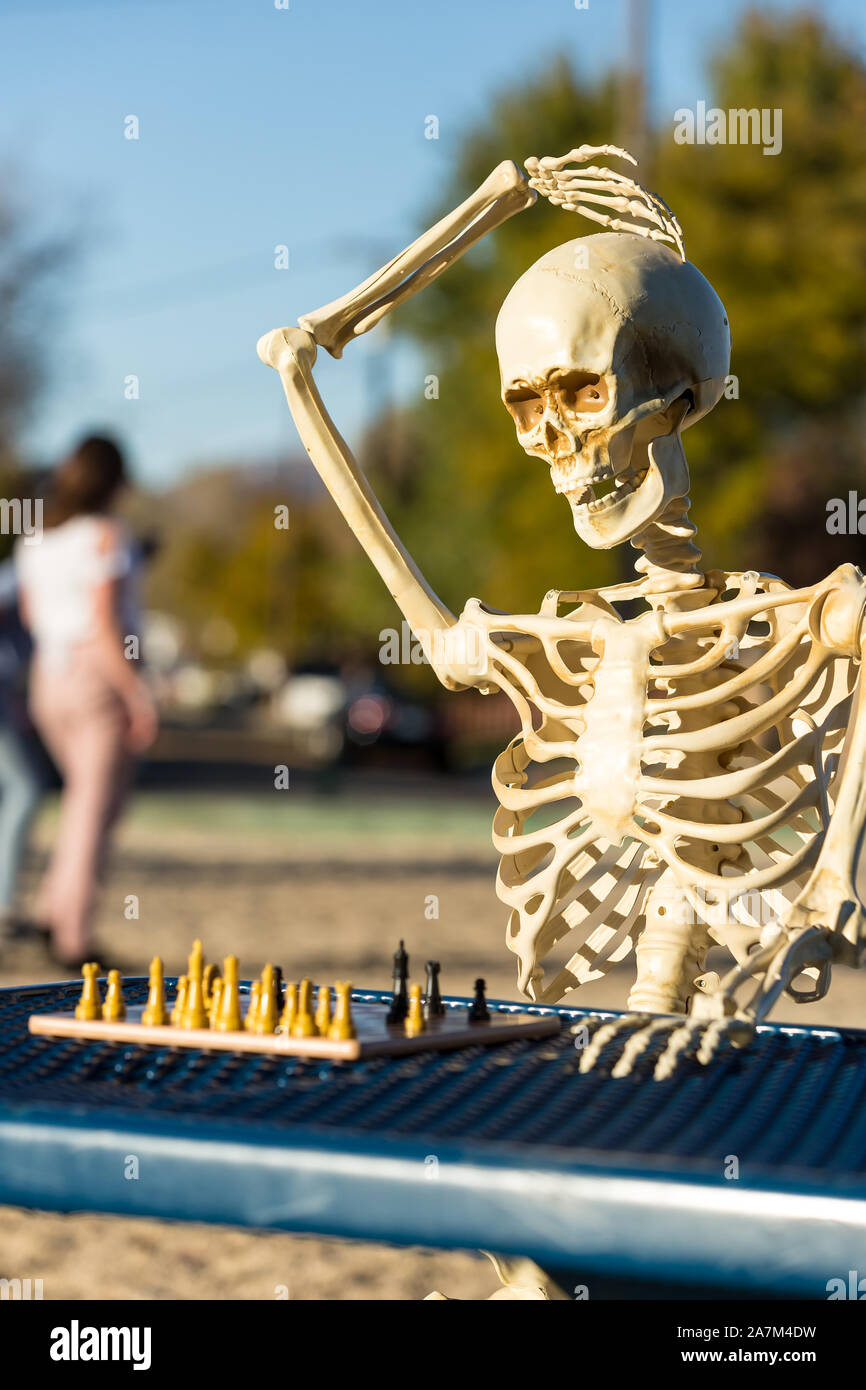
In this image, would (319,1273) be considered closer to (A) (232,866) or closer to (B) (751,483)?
(A) (232,866)

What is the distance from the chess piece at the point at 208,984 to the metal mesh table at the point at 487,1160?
26cm

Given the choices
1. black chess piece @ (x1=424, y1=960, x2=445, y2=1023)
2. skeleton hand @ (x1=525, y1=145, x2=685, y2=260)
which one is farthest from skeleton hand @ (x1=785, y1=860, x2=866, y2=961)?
skeleton hand @ (x1=525, y1=145, x2=685, y2=260)

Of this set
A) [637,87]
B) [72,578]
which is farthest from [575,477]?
[637,87]

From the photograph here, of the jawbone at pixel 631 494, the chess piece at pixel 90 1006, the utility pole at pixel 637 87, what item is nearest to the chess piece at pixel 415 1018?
the chess piece at pixel 90 1006

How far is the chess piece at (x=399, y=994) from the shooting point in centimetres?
251

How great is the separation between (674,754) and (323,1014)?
98 centimetres

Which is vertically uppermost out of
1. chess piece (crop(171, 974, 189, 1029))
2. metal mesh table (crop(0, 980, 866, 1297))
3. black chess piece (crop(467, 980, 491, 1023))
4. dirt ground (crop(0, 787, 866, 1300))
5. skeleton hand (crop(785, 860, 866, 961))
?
skeleton hand (crop(785, 860, 866, 961))

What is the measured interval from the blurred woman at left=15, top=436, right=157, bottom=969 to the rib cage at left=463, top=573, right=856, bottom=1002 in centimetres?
415

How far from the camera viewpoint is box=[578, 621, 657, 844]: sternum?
2965mm

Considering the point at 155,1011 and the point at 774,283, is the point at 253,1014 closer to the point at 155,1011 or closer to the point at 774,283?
the point at 155,1011

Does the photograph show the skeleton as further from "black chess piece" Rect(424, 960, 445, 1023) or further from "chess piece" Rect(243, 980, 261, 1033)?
"chess piece" Rect(243, 980, 261, 1033)

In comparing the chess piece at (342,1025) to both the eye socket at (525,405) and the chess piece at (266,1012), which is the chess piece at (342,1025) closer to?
the chess piece at (266,1012)

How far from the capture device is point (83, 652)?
7367mm

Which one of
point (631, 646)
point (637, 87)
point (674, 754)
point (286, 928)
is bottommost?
point (286, 928)
